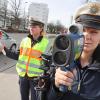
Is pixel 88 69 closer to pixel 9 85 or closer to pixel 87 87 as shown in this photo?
pixel 87 87

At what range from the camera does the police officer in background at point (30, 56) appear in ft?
14.5

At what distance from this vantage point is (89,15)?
200 cm

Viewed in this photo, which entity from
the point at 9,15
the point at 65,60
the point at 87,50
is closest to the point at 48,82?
the point at 87,50

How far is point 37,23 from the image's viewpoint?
4.52 m

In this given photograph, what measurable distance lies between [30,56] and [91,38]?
260 cm

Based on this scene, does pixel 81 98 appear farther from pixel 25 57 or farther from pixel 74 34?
pixel 25 57

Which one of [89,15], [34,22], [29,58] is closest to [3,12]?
[34,22]

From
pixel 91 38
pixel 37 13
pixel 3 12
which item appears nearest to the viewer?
pixel 91 38

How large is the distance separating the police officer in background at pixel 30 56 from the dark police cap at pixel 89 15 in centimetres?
237

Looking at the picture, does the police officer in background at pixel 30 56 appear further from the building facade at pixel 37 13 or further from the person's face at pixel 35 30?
the building facade at pixel 37 13

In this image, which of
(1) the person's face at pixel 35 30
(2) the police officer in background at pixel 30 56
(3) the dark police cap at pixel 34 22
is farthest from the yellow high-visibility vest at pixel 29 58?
(3) the dark police cap at pixel 34 22

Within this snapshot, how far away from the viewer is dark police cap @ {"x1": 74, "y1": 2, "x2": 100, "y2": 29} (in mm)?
1969

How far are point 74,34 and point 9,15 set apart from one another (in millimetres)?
78988

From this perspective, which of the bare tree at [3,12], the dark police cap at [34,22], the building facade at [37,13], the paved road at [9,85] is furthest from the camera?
the bare tree at [3,12]
